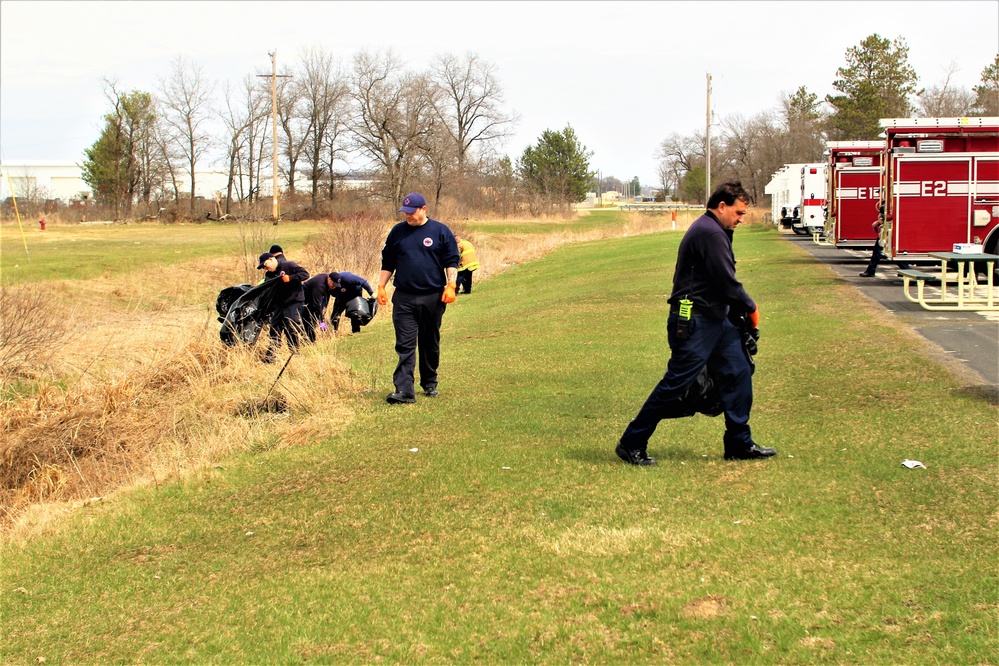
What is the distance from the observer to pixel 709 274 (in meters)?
6.57

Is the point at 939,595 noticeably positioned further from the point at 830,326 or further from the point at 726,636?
the point at 830,326

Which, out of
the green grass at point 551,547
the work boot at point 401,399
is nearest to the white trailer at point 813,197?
the green grass at point 551,547

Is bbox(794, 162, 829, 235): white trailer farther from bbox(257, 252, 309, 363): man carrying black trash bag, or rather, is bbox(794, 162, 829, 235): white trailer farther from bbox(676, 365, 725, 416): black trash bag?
bbox(676, 365, 725, 416): black trash bag

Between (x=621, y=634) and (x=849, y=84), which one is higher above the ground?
(x=849, y=84)

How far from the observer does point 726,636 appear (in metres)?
4.31

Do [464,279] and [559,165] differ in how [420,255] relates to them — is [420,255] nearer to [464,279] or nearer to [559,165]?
[464,279]

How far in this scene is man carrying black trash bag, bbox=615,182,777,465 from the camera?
6578mm

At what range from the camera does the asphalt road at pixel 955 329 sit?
988cm

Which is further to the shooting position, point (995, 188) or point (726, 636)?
point (995, 188)

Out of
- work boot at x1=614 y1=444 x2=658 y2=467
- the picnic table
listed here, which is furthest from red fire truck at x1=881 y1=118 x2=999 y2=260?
work boot at x1=614 y1=444 x2=658 y2=467

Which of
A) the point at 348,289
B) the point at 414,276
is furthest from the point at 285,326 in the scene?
the point at 414,276

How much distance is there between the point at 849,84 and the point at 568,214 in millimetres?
24435

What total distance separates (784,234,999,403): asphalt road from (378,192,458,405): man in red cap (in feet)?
16.2

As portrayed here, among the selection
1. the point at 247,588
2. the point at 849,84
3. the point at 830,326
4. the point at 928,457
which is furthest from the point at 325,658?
the point at 849,84
